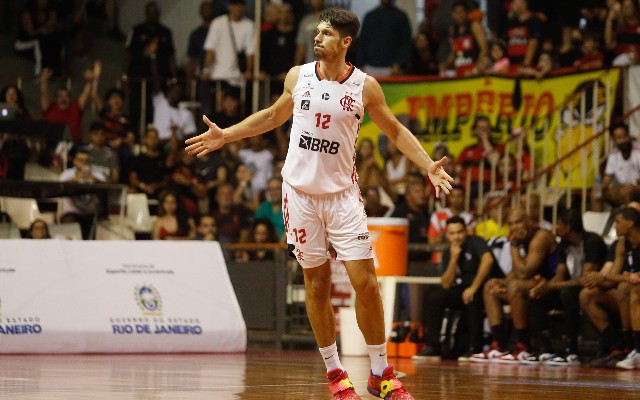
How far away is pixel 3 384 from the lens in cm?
831

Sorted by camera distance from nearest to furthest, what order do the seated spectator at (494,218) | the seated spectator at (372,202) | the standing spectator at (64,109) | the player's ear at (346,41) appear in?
1. the player's ear at (346,41)
2. the seated spectator at (494,218)
3. the seated spectator at (372,202)
4. the standing spectator at (64,109)

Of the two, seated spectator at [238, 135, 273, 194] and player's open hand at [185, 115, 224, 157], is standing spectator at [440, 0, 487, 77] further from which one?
player's open hand at [185, 115, 224, 157]

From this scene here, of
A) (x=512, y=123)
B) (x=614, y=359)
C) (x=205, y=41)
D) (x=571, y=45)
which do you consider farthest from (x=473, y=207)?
(x=205, y=41)

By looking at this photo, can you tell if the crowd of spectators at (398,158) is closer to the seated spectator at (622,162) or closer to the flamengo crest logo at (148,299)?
the seated spectator at (622,162)

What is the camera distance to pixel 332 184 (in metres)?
7.46

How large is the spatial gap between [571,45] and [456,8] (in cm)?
192

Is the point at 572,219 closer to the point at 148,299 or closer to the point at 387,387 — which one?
the point at 148,299

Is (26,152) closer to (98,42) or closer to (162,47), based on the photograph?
(162,47)

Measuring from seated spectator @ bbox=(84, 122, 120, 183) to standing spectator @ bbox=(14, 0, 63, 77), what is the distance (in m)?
3.43

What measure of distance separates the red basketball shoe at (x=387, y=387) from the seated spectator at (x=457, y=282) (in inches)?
246

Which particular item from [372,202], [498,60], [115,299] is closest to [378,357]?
[115,299]

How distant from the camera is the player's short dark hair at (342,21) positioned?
7543 mm

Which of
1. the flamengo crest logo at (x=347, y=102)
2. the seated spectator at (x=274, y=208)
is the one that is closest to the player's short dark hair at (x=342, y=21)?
the flamengo crest logo at (x=347, y=102)

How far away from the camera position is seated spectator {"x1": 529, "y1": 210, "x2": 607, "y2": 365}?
42.5 ft
